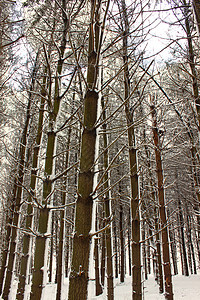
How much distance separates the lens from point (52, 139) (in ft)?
10.0

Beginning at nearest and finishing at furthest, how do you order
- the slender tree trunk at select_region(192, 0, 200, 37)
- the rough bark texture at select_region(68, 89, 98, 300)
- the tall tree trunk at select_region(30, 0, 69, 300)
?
1. the rough bark texture at select_region(68, 89, 98, 300)
2. the tall tree trunk at select_region(30, 0, 69, 300)
3. the slender tree trunk at select_region(192, 0, 200, 37)

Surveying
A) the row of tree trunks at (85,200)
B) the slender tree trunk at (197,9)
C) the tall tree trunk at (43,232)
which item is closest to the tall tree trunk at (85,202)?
the row of tree trunks at (85,200)

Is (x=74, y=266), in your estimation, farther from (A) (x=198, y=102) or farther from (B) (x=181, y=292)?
(B) (x=181, y=292)

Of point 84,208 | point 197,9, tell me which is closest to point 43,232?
point 84,208

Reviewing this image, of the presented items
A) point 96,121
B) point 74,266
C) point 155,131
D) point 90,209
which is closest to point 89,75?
point 96,121

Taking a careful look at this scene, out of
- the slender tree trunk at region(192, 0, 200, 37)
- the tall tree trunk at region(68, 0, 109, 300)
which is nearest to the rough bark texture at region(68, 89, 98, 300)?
the tall tree trunk at region(68, 0, 109, 300)

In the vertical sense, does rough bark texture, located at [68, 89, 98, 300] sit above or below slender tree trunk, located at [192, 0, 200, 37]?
below

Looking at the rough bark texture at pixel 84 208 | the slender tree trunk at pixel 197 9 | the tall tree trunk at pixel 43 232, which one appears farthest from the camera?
the slender tree trunk at pixel 197 9

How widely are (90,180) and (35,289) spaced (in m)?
1.96

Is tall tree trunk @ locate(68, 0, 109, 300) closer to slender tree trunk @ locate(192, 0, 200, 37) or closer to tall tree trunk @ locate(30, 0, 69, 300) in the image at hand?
tall tree trunk @ locate(30, 0, 69, 300)

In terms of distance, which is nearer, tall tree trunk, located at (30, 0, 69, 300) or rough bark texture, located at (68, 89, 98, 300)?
rough bark texture, located at (68, 89, 98, 300)

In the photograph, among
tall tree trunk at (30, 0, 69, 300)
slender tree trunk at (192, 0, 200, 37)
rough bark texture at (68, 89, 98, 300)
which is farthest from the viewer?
slender tree trunk at (192, 0, 200, 37)

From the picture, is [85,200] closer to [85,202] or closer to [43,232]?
[85,202]

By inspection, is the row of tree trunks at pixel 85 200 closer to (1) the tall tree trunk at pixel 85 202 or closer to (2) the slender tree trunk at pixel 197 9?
(1) the tall tree trunk at pixel 85 202
